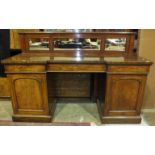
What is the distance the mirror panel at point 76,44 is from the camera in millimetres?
2082

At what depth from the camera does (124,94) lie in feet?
6.02

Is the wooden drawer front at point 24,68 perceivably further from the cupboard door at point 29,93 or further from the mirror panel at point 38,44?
the mirror panel at point 38,44

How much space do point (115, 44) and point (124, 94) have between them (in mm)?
678

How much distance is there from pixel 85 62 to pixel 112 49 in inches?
23.0

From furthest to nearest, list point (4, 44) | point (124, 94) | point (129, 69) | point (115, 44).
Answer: point (4, 44), point (115, 44), point (124, 94), point (129, 69)

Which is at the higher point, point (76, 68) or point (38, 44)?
point (38, 44)

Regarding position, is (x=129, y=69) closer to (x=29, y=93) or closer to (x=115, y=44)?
(x=115, y=44)

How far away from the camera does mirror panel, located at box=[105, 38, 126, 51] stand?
2.07 m

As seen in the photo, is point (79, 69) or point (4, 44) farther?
point (4, 44)

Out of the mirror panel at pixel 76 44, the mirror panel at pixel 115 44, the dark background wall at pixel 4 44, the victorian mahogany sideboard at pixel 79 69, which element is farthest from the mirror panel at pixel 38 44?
the mirror panel at pixel 115 44

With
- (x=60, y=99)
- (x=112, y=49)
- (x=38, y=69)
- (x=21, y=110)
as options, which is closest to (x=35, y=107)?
(x=21, y=110)

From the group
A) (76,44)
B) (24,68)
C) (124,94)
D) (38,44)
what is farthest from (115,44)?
(24,68)

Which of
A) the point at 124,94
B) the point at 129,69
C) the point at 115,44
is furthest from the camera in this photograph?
the point at 115,44
